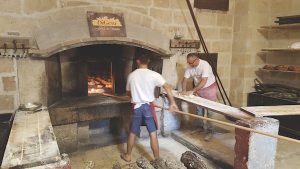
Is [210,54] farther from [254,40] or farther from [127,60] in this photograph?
[127,60]

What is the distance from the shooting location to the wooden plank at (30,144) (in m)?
1.79

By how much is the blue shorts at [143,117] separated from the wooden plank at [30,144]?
3.41 feet

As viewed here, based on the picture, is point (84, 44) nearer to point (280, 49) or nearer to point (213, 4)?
point (213, 4)

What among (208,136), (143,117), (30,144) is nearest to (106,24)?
(143,117)

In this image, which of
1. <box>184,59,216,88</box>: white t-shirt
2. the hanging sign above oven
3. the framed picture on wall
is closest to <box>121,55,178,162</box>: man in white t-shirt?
the hanging sign above oven

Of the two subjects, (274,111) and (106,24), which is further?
(106,24)

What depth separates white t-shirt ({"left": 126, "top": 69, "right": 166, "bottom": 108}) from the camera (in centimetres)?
317

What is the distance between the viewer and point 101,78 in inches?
181

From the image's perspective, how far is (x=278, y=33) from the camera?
15.9 ft

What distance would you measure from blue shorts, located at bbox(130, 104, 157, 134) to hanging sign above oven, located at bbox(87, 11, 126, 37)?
3.73 ft

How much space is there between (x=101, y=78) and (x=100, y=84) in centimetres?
11

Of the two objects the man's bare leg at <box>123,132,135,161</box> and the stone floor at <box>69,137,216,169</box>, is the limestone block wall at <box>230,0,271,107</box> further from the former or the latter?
the man's bare leg at <box>123,132,135,161</box>

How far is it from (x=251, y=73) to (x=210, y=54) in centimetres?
93

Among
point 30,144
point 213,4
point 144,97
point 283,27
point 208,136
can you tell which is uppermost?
point 213,4
